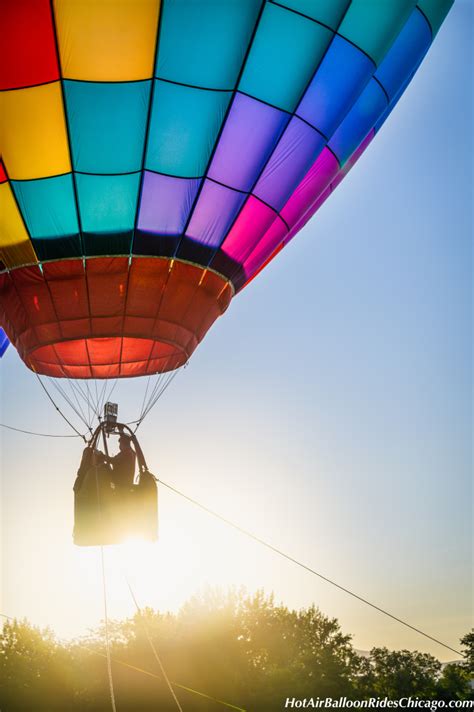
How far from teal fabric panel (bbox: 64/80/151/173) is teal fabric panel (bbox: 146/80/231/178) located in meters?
0.11

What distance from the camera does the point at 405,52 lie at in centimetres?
671

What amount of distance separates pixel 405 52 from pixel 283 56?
6.09 ft

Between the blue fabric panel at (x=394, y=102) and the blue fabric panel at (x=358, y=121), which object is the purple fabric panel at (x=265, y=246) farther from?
the blue fabric panel at (x=394, y=102)

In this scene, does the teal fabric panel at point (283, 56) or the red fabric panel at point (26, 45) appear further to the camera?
the teal fabric panel at point (283, 56)

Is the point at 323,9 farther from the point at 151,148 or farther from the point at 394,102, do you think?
the point at 394,102

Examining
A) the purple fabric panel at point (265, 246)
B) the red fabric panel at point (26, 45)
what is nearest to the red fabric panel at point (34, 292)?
the red fabric panel at point (26, 45)

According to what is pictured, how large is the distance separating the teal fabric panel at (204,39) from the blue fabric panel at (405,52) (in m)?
1.95

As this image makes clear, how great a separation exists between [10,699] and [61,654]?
7.06ft

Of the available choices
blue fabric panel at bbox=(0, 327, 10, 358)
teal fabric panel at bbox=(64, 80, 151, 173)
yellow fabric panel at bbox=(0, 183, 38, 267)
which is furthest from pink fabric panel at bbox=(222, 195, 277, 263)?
blue fabric panel at bbox=(0, 327, 10, 358)

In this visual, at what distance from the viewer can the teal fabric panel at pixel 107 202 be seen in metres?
5.51

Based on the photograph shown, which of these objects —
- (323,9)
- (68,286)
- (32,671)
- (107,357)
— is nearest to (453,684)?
(32,671)

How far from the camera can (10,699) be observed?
64.9ft

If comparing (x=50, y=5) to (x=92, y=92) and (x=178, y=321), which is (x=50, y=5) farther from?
(x=178, y=321)

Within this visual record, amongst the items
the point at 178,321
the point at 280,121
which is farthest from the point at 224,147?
the point at 178,321
